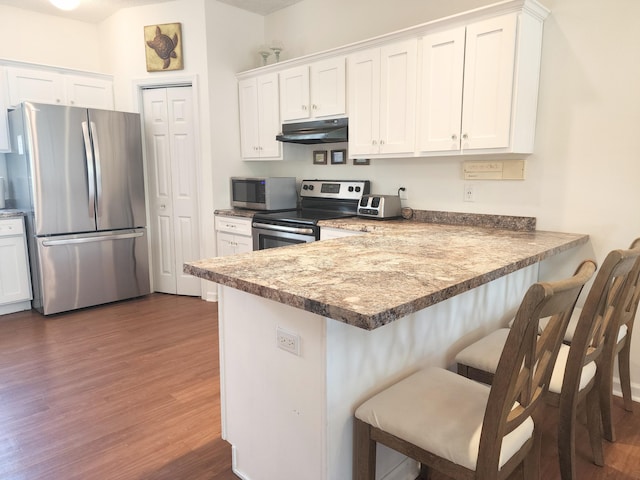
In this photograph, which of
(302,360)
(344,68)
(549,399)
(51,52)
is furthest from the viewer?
(51,52)

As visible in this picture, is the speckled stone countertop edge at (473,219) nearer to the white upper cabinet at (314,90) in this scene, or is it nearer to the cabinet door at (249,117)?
the white upper cabinet at (314,90)

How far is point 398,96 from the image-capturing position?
2.95 m

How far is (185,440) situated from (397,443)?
3.91ft

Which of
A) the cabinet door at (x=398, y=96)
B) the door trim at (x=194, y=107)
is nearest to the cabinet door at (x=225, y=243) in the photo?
the door trim at (x=194, y=107)

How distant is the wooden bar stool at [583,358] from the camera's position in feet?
4.68

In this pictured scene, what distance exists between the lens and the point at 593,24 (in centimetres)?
238

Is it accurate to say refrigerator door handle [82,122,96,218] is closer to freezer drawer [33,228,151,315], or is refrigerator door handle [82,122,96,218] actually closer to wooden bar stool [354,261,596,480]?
freezer drawer [33,228,151,315]

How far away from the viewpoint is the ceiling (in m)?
3.96

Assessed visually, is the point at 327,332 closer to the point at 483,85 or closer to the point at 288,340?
the point at 288,340

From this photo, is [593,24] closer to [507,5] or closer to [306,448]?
[507,5]

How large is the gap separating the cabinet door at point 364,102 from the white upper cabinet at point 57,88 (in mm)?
2637

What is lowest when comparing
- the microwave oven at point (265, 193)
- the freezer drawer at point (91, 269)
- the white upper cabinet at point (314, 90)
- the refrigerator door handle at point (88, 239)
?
the freezer drawer at point (91, 269)

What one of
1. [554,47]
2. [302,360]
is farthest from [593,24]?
[302,360]

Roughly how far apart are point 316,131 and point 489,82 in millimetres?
1404
